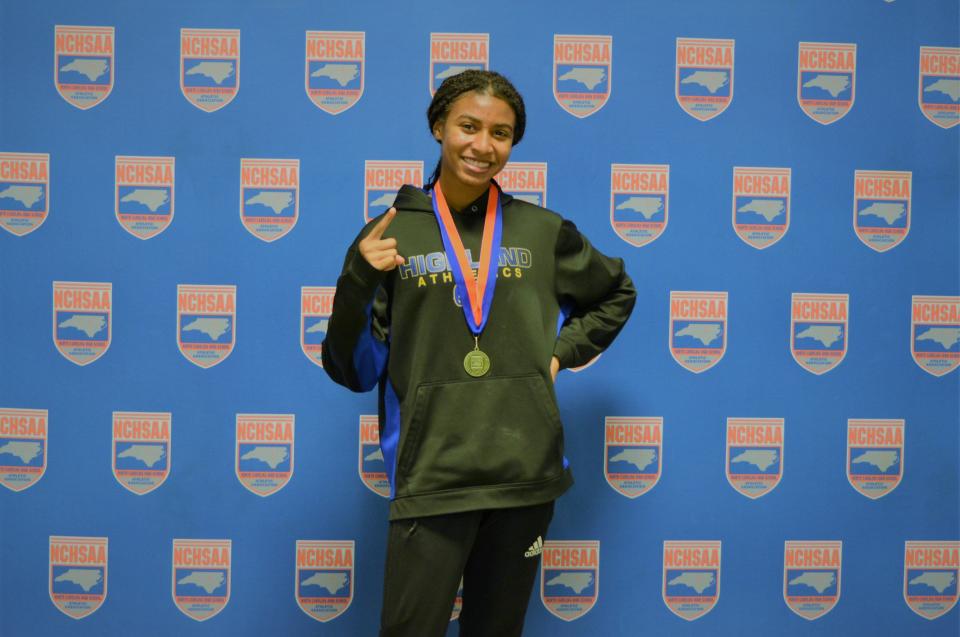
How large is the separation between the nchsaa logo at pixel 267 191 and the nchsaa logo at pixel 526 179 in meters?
0.58

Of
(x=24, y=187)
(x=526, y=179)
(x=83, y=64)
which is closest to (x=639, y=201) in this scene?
(x=526, y=179)

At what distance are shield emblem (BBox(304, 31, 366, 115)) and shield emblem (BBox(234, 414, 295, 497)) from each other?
878mm

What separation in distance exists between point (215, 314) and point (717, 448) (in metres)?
1.48

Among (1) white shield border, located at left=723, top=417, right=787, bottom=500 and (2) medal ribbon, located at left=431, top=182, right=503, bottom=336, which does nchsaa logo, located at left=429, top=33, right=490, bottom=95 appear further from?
(1) white shield border, located at left=723, top=417, right=787, bottom=500

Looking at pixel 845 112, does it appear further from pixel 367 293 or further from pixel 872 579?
pixel 367 293

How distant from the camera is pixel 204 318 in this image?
2.17 meters

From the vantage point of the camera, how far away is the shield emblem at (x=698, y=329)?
223 centimetres

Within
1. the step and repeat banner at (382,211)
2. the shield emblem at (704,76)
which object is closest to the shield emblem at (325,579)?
the step and repeat banner at (382,211)

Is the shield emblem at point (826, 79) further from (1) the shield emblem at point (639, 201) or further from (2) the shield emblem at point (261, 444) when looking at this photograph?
(2) the shield emblem at point (261, 444)

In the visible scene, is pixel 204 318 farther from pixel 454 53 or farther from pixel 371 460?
pixel 454 53

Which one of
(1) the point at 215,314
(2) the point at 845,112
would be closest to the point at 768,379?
(2) the point at 845,112

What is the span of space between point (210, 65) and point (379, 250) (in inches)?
42.6

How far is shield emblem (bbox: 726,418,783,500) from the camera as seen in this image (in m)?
2.26

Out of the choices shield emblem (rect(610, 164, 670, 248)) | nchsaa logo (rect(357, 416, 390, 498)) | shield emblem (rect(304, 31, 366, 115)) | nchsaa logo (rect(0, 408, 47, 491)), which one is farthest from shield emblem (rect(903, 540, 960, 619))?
nchsaa logo (rect(0, 408, 47, 491))
